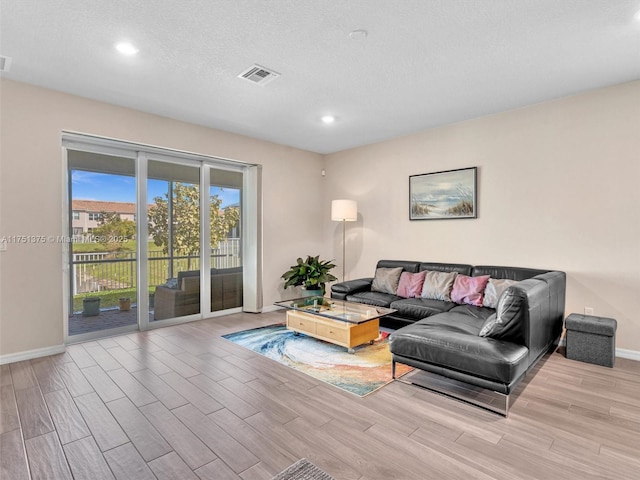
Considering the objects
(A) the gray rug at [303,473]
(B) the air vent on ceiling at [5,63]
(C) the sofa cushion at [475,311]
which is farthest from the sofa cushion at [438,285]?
(B) the air vent on ceiling at [5,63]

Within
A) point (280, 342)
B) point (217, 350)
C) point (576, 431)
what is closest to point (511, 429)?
point (576, 431)

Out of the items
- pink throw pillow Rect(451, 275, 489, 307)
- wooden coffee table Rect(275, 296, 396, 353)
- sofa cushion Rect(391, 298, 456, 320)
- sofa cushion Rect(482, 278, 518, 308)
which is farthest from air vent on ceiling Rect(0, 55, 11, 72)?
sofa cushion Rect(482, 278, 518, 308)

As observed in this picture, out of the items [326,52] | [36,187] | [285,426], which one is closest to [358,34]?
[326,52]

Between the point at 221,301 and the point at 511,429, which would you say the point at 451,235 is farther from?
the point at 221,301

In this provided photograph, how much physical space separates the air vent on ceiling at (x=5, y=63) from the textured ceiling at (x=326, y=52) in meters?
0.05

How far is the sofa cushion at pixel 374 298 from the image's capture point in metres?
4.31

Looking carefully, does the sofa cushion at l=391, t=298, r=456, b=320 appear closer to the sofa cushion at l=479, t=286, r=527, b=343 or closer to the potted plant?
the sofa cushion at l=479, t=286, r=527, b=343

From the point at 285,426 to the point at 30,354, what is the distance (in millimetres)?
2988

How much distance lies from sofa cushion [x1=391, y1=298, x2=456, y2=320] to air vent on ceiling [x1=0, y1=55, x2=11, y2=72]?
177 inches

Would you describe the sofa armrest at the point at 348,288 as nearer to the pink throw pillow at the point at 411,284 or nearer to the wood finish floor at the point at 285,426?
the pink throw pillow at the point at 411,284

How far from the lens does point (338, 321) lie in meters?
3.69

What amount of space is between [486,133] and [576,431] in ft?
11.3

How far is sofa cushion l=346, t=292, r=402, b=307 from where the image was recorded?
4309mm

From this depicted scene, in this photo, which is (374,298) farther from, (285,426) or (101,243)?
(101,243)
